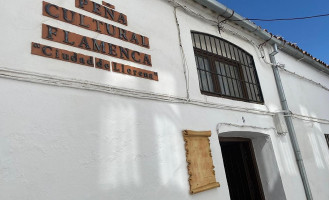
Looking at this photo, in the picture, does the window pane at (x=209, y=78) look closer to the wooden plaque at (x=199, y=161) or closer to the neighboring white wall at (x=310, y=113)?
the wooden plaque at (x=199, y=161)

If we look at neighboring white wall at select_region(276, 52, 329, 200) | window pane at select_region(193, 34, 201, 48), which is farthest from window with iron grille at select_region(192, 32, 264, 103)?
neighboring white wall at select_region(276, 52, 329, 200)

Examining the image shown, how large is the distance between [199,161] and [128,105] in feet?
4.84

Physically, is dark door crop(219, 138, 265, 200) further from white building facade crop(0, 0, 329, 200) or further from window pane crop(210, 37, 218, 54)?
window pane crop(210, 37, 218, 54)

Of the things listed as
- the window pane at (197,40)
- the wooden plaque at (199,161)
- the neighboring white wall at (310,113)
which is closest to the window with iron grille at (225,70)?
the window pane at (197,40)

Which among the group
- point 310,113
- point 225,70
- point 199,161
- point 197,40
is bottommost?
point 199,161

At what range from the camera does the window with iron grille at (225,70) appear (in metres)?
5.16

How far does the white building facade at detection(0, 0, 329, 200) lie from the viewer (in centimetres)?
261

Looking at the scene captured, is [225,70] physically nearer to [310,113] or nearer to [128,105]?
[128,105]

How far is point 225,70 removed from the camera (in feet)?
18.8

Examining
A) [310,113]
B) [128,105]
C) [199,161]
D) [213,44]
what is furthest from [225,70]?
[310,113]

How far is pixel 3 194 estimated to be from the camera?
2262 millimetres

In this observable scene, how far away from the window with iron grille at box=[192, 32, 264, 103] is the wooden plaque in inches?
42.7

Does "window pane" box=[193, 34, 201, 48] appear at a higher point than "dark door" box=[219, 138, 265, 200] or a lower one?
higher

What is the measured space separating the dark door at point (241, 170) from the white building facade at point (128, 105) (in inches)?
1.8
